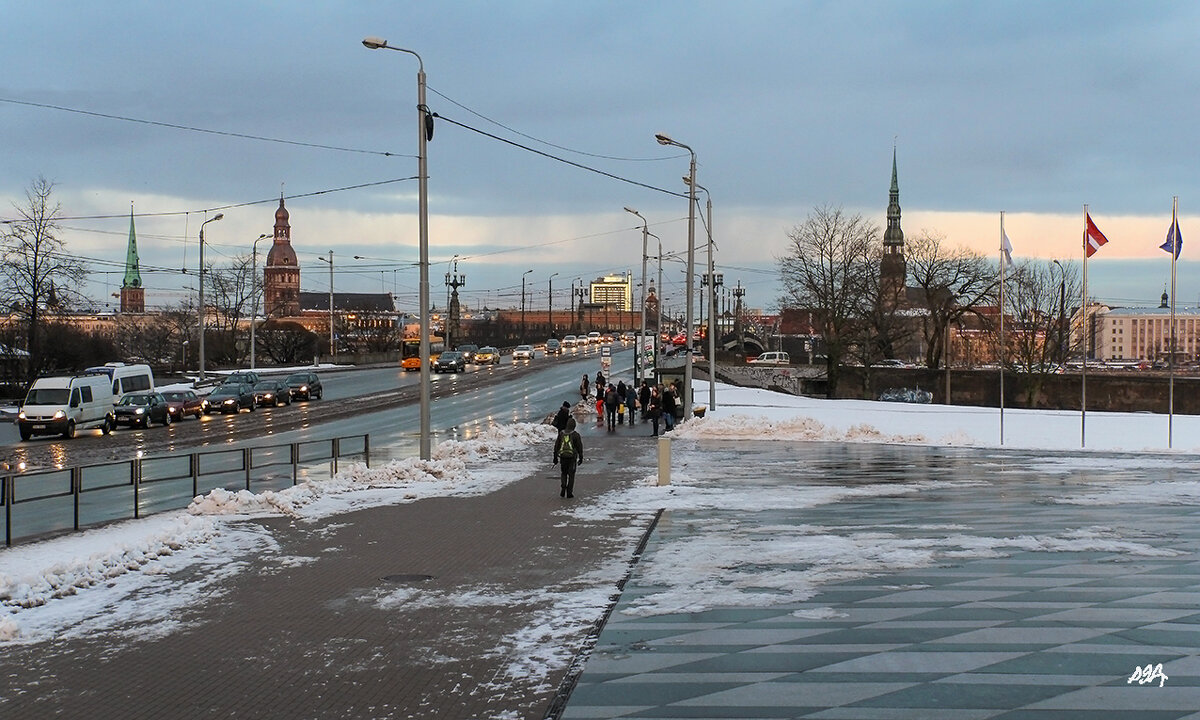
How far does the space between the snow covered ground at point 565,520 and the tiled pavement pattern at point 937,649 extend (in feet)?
1.78

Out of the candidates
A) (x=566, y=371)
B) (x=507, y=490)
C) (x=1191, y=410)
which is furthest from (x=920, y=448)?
(x=566, y=371)

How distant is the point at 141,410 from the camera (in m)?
44.0

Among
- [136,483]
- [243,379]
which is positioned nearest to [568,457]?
[136,483]

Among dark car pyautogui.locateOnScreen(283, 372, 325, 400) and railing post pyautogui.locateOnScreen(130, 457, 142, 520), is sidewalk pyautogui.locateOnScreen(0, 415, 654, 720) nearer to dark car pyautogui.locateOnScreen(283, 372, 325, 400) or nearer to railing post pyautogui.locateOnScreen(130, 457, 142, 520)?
railing post pyautogui.locateOnScreen(130, 457, 142, 520)

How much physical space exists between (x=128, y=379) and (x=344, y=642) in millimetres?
40662

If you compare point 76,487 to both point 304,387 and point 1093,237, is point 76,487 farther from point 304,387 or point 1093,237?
point 304,387

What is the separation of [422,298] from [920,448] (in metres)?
17.4

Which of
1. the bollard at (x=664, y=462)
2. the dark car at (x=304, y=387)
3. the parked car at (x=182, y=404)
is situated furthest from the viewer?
the dark car at (x=304, y=387)

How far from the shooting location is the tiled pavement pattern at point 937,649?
837 cm

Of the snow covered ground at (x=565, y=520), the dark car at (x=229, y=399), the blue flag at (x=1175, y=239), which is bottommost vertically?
the dark car at (x=229, y=399)

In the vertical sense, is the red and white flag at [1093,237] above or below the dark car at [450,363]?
above

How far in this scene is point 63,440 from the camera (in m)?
38.2

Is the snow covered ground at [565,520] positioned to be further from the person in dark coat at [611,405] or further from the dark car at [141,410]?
the dark car at [141,410]

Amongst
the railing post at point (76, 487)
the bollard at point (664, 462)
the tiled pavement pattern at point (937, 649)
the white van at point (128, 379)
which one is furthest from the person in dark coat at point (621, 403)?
the tiled pavement pattern at point (937, 649)
